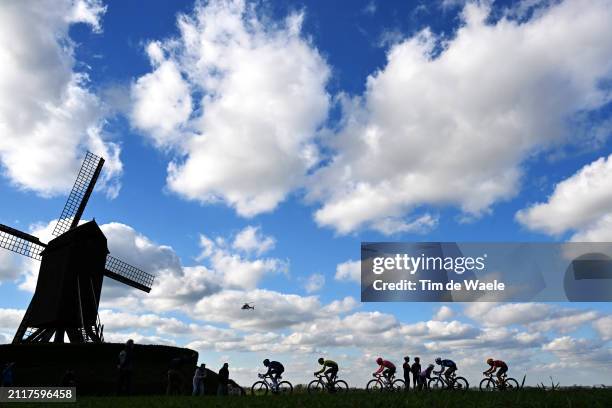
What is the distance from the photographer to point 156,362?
3388 cm

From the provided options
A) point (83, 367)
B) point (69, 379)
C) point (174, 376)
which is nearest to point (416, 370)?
point (174, 376)

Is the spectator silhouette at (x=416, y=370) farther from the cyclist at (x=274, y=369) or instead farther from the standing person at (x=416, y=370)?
the cyclist at (x=274, y=369)

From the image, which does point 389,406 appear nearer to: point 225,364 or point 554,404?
point 554,404

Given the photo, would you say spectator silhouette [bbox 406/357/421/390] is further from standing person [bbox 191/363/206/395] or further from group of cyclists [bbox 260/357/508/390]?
standing person [bbox 191/363/206/395]

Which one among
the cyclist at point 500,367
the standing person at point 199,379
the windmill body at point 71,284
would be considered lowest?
the standing person at point 199,379

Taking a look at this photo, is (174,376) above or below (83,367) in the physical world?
Answer: below

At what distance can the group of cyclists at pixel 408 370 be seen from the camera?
2059 centimetres

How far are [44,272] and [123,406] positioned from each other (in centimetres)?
2997

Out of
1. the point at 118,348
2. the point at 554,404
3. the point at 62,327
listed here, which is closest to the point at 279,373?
the point at 554,404

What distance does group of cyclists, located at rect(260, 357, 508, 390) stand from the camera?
811 inches

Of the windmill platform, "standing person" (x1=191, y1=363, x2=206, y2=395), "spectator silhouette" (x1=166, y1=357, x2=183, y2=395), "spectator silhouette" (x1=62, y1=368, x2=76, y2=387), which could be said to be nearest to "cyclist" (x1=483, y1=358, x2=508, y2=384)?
"standing person" (x1=191, y1=363, x2=206, y2=395)

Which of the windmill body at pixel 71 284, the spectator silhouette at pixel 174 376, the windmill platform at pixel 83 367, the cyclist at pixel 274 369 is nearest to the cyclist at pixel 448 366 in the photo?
the cyclist at pixel 274 369

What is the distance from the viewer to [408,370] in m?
22.6

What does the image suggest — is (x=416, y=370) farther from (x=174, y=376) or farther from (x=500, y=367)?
(x=174, y=376)
